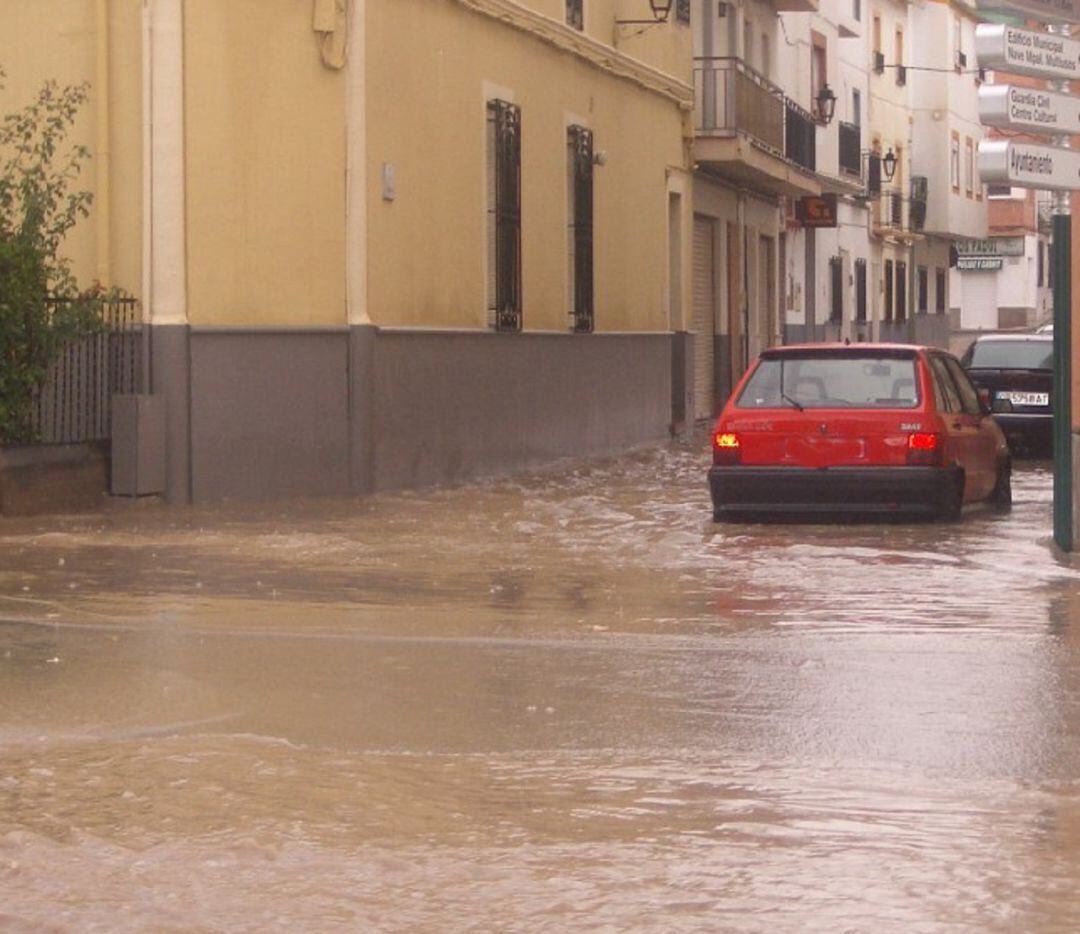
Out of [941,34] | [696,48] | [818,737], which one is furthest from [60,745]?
[941,34]

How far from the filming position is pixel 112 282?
19.0 m

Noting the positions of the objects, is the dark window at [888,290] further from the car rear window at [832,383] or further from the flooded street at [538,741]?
the flooded street at [538,741]

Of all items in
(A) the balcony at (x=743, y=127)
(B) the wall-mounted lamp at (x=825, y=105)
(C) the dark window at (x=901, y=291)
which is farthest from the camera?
(C) the dark window at (x=901, y=291)

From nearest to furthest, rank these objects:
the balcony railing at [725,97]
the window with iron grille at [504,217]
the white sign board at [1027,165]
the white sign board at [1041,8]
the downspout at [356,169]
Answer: the white sign board at [1027,165] → the white sign board at [1041,8] → the downspout at [356,169] → the window with iron grille at [504,217] → the balcony railing at [725,97]

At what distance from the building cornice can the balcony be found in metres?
0.82

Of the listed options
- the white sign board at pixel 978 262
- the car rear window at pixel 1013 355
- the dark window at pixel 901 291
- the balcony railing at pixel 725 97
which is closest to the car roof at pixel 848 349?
the car rear window at pixel 1013 355

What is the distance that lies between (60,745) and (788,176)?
102 feet

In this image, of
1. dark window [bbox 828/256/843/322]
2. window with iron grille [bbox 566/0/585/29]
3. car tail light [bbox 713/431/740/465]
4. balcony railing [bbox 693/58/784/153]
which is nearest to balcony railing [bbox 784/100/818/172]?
balcony railing [bbox 693/58/784/153]

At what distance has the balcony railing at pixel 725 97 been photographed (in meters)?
33.8

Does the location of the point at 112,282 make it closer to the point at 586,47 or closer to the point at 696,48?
the point at 586,47

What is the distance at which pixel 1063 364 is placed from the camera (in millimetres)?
14773

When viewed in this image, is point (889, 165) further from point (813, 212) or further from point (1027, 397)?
point (1027, 397)

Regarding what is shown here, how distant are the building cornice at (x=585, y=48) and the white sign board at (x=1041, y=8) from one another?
958 centimetres

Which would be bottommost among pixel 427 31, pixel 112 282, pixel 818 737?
pixel 818 737
